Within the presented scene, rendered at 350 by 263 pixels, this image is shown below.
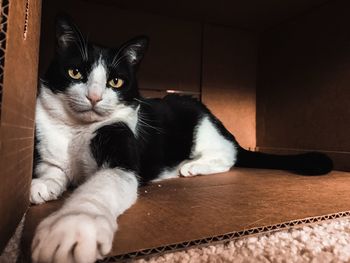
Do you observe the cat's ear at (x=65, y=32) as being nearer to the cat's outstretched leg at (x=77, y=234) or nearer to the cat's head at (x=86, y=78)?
the cat's head at (x=86, y=78)

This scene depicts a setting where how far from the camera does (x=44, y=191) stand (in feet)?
2.66

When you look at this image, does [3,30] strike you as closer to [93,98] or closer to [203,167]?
[93,98]

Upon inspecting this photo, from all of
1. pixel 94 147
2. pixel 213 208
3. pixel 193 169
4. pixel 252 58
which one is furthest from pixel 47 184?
pixel 252 58

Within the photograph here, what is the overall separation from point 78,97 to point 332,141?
4.16 ft

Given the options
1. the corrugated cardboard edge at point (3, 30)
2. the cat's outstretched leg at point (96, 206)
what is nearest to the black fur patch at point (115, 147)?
the cat's outstretched leg at point (96, 206)

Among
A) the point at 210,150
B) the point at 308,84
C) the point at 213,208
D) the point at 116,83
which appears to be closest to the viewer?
the point at 213,208

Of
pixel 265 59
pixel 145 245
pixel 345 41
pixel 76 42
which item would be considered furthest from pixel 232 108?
pixel 145 245

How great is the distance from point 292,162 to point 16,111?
47.9 inches

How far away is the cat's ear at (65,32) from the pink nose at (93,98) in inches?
8.7

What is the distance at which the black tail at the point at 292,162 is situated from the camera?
1.34 m

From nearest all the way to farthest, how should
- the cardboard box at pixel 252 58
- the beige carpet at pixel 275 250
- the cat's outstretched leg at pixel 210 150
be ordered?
the beige carpet at pixel 275 250, the cat's outstretched leg at pixel 210 150, the cardboard box at pixel 252 58

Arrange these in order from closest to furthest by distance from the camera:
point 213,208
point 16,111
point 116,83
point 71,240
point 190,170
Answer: point 71,240 → point 16,111 → point 213,208 → point 116,83 → point 190,170

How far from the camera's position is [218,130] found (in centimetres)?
164

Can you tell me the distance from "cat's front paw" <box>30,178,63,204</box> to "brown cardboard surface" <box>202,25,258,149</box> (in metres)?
1.22
